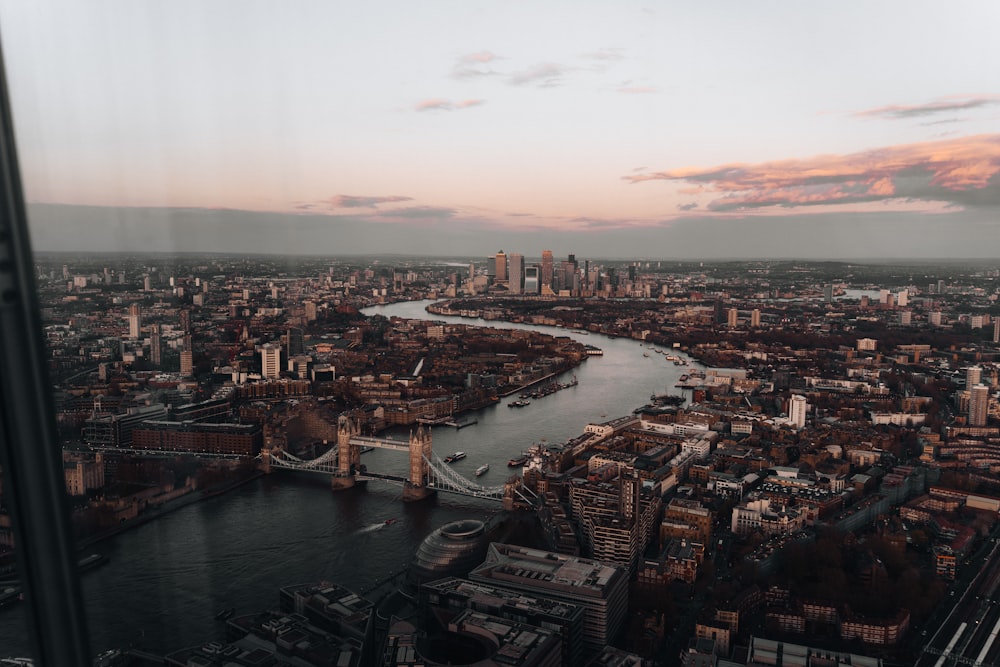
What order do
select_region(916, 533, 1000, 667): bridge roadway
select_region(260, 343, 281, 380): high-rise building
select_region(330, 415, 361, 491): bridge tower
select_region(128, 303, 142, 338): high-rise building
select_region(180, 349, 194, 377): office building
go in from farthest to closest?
select_region(260, 343, 281, 380): high-rise building, select_region(330, 415, 361, 491): bridge tower, select_region(180, 349, 194, 377): office building, select_region(128, 303, 142, 338): high-rise building, select_region(916, 533, 1000, 667): bridge roadway

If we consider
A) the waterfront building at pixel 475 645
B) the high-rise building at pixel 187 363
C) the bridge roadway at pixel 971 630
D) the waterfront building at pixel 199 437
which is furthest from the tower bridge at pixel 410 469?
the bridge roadway at pixel 971 630

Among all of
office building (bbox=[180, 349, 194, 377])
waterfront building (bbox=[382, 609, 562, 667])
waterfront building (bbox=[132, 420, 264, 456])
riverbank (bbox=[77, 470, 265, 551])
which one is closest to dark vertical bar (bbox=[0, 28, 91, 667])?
riverbank (bbox=[77, 470, 265, 551])

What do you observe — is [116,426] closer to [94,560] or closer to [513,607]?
[513,607]

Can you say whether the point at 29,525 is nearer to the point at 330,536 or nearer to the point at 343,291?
the point at 330,536

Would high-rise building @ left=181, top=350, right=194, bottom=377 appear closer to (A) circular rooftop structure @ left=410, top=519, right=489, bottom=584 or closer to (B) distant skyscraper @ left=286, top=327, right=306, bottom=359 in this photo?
(A) circular rooftop structure @ left=410, top=519, right=489, bottom=584

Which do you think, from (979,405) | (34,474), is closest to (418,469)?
(979,405)

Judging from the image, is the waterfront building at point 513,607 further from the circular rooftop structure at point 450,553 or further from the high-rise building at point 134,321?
the high-rise building at point 134,321


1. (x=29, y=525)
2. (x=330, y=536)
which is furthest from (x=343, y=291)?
(x=29, y=525)

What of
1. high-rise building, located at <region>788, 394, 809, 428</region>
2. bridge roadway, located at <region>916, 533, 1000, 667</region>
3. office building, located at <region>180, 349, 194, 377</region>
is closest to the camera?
bridge roadway, located at <region>916, 533, 1000, 667</region>
